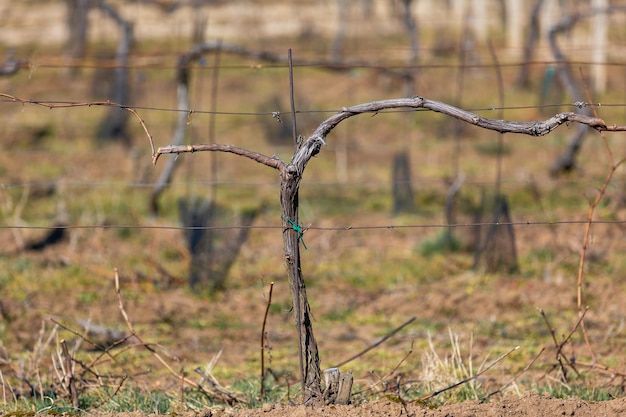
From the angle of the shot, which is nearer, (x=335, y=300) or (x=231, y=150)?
(x=231, y=150)

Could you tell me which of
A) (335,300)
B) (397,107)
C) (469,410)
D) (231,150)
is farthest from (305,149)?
(335,300)

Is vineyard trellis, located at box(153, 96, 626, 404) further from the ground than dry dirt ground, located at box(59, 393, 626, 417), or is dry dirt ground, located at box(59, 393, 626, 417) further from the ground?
vineyard trellis, located at box(153, 96, 626, 404)

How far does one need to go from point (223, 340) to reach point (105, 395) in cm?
207

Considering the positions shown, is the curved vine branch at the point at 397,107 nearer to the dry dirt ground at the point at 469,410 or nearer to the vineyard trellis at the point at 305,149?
the vineyard trellis at the point at 305,149

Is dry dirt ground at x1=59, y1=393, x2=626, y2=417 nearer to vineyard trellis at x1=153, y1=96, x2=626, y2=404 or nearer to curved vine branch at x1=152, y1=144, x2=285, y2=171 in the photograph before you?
vineyard trellis at x1=153, y1=96, x2=626, y2=404

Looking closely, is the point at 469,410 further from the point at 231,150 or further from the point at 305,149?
the point at 231,150

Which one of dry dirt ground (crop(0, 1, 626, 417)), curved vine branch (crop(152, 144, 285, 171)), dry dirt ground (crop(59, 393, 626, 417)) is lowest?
dry dirt ground (crop(0, 1, 626, 417))

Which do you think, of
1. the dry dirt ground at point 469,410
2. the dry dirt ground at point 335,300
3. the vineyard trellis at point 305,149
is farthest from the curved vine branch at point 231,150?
the dry dirt ground at point 335,300

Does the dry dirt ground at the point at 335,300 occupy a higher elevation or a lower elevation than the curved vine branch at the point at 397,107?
lower

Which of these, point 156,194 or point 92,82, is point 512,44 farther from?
point 156,194

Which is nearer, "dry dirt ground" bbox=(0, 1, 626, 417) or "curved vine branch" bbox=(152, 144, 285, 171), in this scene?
"curved vine branch" bbox=(152, 144, 285, 171)

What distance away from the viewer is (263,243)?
9648 mm

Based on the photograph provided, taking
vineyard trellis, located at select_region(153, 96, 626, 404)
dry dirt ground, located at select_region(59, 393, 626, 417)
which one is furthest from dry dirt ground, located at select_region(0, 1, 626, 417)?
vineyard trellis, located at select_region(153, 96, 626, 404)

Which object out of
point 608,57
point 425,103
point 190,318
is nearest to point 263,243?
point 190,318
